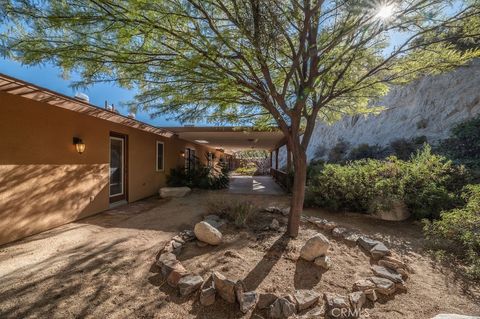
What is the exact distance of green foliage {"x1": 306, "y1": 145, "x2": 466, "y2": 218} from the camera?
15.2 feet

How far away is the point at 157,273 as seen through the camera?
257 cm

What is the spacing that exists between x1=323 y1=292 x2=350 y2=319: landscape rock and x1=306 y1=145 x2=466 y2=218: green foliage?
3.50 m

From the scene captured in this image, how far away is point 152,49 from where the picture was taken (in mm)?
2863

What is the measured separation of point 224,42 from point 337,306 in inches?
120

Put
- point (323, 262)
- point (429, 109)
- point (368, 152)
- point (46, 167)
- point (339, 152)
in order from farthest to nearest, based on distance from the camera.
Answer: point (339, 152)
point (368, 152)
point (429, 109)
point (46, 167)
point (323, 262)

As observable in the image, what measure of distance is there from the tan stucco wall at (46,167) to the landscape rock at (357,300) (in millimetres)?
5011

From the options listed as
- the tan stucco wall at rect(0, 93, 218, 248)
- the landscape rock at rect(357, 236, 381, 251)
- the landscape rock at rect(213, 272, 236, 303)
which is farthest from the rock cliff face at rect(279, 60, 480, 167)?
the tan stucco wall at rect(0, 93, 218, 248)

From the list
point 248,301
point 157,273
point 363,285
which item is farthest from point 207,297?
point 363,285

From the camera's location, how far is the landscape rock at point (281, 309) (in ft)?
6.41

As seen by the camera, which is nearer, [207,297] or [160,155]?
[207,297]

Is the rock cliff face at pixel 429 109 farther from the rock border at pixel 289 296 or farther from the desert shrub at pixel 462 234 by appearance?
the rock border at pixel 289 296

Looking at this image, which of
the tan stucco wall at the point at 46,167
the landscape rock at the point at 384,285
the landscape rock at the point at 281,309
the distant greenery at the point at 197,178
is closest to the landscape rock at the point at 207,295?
the landscape rock at the point at 281,309

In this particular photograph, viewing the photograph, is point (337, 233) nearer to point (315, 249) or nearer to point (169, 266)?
point (315, 249)

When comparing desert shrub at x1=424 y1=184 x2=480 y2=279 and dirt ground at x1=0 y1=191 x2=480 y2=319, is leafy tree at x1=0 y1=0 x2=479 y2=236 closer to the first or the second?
dirt ground at x1=0 y1=191 x2=480 y2=319
